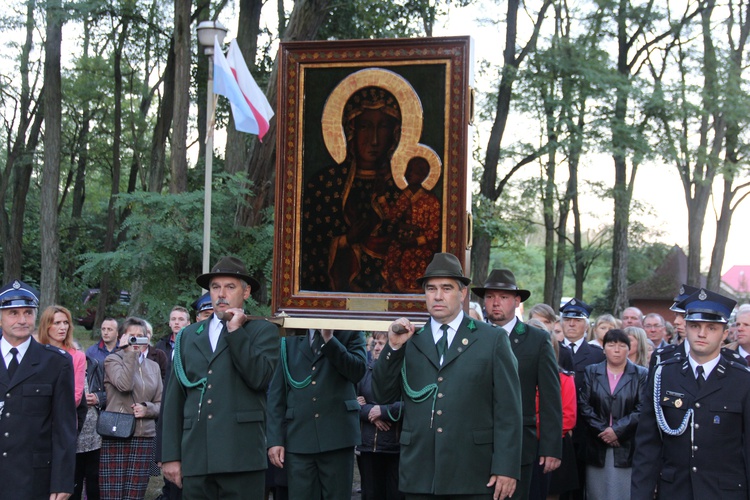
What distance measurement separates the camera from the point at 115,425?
8.73 meters

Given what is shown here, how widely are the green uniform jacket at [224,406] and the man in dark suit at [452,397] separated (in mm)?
867

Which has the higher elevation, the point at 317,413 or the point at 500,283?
Result: the point at 500,283

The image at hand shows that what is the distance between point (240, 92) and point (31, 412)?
259 inches

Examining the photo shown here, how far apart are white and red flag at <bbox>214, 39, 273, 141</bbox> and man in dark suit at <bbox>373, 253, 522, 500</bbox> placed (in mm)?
6573

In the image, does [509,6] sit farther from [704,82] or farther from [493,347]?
[493,347]

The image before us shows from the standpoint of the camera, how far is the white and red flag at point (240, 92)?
11.5 m

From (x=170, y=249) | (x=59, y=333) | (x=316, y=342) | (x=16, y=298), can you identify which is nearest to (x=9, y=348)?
(x=16, y=298)

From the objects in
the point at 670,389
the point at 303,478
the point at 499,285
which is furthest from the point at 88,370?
the point at 670,389

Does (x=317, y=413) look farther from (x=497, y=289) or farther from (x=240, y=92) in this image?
(x=240, y=92)

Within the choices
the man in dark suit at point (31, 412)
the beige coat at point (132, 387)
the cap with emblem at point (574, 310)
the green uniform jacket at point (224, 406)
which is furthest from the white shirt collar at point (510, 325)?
Result: the beige coat at point (132, 387)

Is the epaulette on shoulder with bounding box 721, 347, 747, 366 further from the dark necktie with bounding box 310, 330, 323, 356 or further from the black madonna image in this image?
the dark necktie with bounding box 310, 330, 323, 356

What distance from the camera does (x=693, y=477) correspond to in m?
5.62

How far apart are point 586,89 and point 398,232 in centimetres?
1897

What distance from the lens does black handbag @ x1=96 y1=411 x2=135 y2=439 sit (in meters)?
8.70
